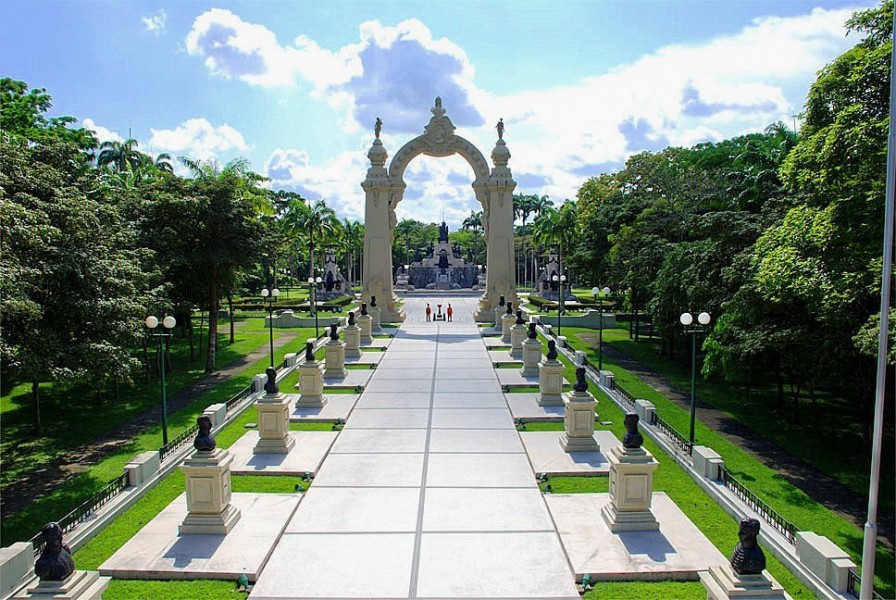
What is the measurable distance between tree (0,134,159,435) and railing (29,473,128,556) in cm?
256

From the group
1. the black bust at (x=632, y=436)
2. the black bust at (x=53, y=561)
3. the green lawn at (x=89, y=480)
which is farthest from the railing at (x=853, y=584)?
the green lawn at (x=89, y=480)

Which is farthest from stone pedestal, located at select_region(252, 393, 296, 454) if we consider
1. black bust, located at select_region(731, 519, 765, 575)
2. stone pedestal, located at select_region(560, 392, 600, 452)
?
black bust, located at select_region(731, 519, 765, 575)

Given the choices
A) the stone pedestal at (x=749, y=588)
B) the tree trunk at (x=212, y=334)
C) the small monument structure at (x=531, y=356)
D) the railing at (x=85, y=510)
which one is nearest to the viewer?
the stone pedestal at (x=749, y=588)

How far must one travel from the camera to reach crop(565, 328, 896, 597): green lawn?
1140 centimetres

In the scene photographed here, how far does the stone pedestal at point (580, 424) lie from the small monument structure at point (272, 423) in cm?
719

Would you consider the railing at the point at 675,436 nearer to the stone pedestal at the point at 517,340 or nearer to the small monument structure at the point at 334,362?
the stone pedestal at the point at 517,340

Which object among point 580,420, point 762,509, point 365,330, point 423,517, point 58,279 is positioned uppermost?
point 58,279

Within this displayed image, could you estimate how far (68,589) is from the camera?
7.66m

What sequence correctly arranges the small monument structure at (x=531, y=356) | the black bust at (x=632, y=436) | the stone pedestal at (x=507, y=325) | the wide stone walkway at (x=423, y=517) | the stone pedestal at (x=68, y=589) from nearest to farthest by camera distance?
the stone pedestal at (x=68, y=589), the wide stone walkway at (x=423, y=517), the black bust at (x=632, y=436), the small monument structure at (x=531, y=356), the stone pedestal at (x=507, y=325)

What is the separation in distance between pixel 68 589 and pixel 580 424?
447 inches

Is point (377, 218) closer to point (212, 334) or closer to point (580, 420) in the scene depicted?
point (212, 334)

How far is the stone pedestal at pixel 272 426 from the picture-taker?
1545cm

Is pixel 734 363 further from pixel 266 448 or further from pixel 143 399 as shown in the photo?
pixel 143 399

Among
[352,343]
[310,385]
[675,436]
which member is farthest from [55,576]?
[352,343]
